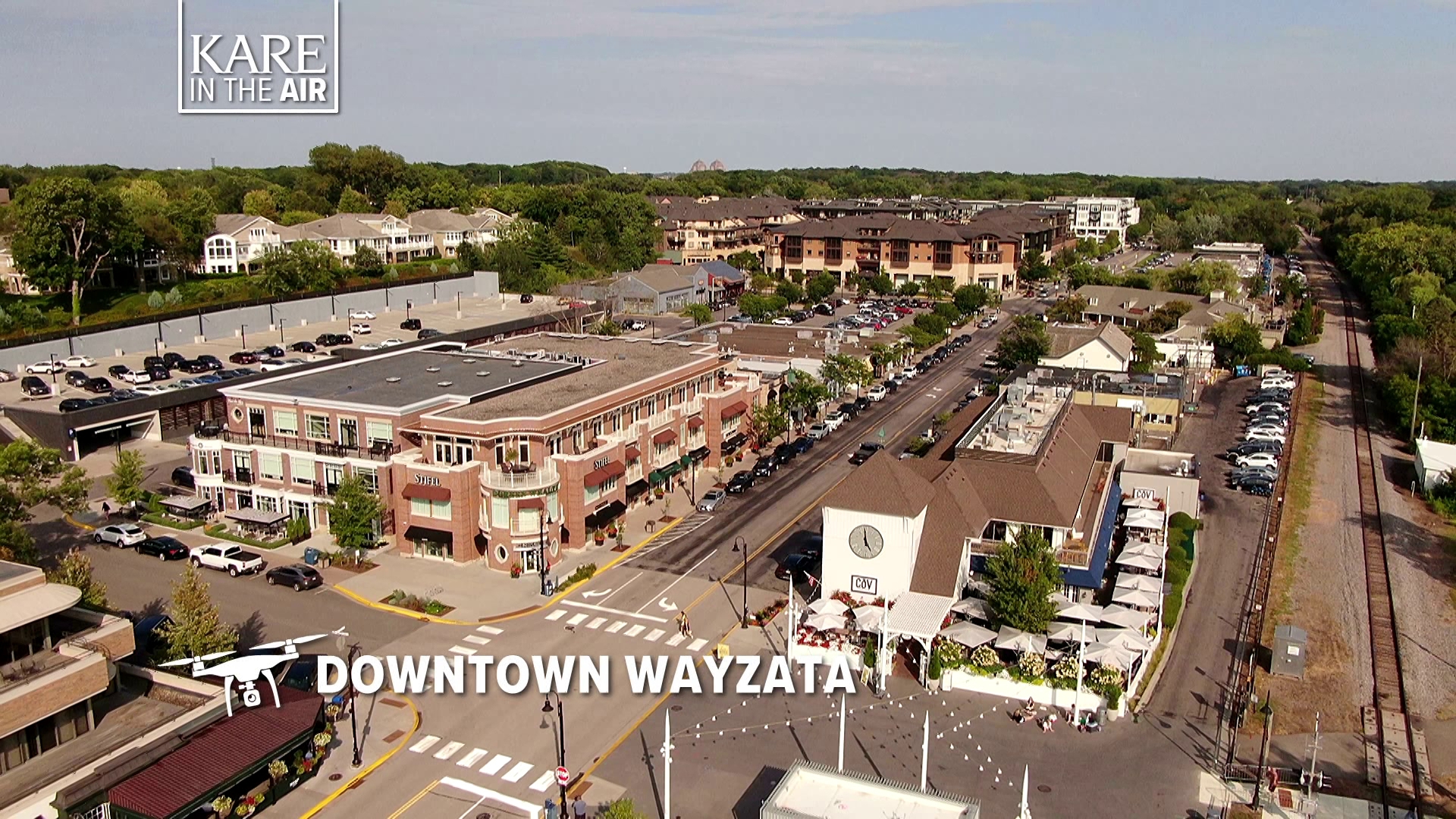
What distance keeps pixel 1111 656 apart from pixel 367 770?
23.9 metres

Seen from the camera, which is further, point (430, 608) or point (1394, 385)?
point (1394, 385)

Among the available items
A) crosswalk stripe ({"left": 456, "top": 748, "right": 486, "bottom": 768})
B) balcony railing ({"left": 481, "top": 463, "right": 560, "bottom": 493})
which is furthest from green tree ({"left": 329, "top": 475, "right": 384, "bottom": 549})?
crosswalk stripe ({"left": 456, "top": 748, "right": 486, "bottom": 768})

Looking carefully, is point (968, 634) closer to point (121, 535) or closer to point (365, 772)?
point (365, 772)

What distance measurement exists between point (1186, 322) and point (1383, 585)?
57425 mm

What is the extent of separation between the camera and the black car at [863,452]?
65250 mm

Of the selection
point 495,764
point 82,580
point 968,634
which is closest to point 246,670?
point 82,580

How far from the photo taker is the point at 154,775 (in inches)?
1056

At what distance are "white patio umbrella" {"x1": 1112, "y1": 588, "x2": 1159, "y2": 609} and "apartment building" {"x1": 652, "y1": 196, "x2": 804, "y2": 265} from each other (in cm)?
11755

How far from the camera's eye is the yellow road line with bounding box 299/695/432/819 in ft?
95.7

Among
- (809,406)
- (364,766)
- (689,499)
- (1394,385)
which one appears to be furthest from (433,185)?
(364,766)

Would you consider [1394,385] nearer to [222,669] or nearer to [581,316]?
[581,316]

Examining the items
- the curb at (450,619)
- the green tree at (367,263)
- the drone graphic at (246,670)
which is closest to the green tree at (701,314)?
the green tree at (367,263)

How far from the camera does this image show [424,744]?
107ft

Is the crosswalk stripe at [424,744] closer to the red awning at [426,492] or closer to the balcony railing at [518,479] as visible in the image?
the balcony railing at [518,479]
